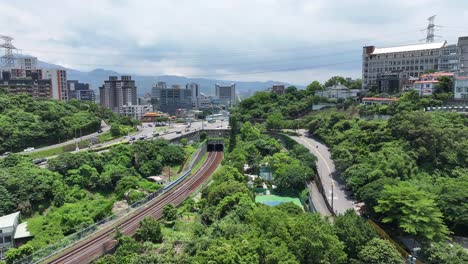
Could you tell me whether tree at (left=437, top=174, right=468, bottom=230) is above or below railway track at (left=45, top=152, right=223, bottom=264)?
above

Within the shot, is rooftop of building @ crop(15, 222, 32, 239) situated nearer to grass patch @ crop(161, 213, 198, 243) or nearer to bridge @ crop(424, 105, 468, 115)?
grass patch @ crop(161, 213, 198, 243)

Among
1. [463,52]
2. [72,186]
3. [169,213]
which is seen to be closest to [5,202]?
[72,186]

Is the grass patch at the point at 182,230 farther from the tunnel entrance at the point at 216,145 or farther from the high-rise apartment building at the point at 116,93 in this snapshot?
the high-rise apartment building at the point at 116,93

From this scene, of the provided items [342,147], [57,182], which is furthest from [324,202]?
[57,182]

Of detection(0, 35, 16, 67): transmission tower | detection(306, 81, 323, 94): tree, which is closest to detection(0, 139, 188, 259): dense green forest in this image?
detection(306, 81, 323, 94): tree

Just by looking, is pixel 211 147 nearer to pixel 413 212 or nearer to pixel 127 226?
pixel 127 226

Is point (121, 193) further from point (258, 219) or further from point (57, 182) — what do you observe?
point (258, 219)

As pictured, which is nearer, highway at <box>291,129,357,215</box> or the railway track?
the railway track
